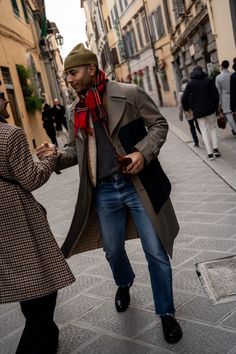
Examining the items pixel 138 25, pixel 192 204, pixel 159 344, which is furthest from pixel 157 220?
pixel 138 25

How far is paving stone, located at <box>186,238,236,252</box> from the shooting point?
4134 millimetres

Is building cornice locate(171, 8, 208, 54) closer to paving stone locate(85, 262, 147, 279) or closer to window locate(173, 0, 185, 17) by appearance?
window locate(173, 0, 185, 17)

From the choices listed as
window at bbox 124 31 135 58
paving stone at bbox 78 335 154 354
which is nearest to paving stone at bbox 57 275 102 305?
paving stone at bbox 78 335 154 354

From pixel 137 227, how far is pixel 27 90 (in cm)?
1551

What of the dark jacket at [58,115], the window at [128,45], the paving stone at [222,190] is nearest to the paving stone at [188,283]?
the paving stone at [222,190]

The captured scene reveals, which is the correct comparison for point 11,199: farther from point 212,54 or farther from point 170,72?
point 170,72

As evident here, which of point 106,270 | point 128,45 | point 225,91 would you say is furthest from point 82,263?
point 128,45

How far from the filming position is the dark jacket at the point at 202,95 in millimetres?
8289

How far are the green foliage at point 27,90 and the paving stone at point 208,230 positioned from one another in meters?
13.6

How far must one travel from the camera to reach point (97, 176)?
290 centimetres

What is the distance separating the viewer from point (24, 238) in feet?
8.17

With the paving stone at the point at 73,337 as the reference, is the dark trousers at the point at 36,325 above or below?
above

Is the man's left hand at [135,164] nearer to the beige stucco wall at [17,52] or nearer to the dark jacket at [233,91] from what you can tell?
the dark jacket at [233,91]

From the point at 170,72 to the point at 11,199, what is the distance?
80.9ft
